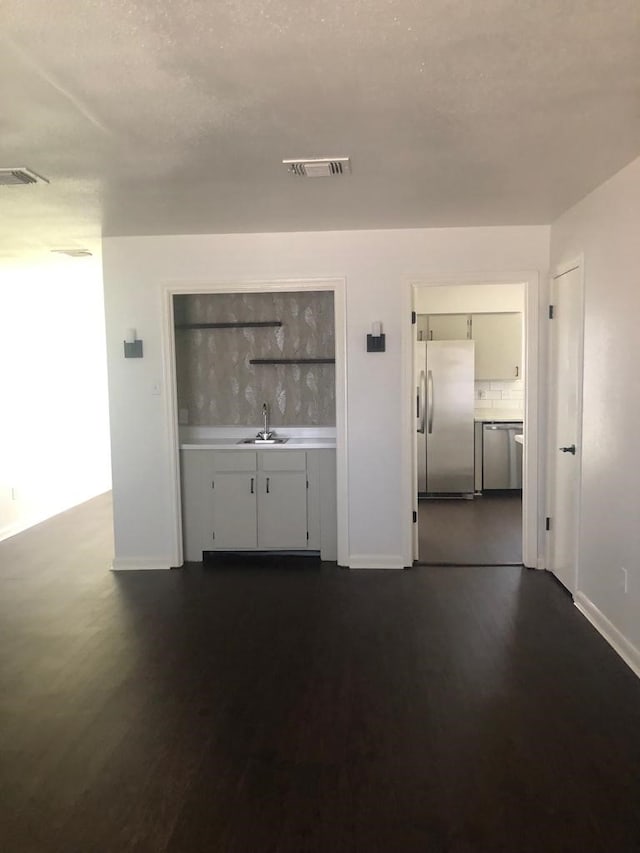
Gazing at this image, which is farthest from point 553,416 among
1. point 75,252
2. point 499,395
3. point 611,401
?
point 75,252

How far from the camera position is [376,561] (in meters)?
4.73

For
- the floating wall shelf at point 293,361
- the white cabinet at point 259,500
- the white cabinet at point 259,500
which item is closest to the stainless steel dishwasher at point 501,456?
the floating wall shelf at point 293,361

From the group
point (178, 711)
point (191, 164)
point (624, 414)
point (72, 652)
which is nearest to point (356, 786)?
point (178, 711)

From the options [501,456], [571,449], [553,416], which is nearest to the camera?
[571,449]

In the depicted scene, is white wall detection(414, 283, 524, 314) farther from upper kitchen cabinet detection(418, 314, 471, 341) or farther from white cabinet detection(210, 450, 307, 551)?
white cabinet detection(210, 450, 307, 551)

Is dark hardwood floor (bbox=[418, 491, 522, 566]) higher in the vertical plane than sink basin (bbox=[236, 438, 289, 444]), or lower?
lower

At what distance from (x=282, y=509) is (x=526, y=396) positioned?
6.40 ft

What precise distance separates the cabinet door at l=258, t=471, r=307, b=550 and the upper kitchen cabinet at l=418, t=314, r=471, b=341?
3.10m

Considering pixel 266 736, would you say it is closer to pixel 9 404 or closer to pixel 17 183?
pixel 17 183

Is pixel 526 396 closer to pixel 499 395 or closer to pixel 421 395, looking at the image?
pixel 421 395

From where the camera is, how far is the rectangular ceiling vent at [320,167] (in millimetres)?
2938

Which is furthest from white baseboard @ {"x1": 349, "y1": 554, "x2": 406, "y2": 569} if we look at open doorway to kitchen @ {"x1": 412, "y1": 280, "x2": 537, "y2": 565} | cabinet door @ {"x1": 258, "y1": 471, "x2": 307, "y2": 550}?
open doorway to kitchen @ {"x1": 412, "y1": 280, "x2": 537, "y2": 565}

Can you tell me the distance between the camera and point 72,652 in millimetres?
3428

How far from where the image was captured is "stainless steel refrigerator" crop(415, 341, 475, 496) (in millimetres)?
6996
